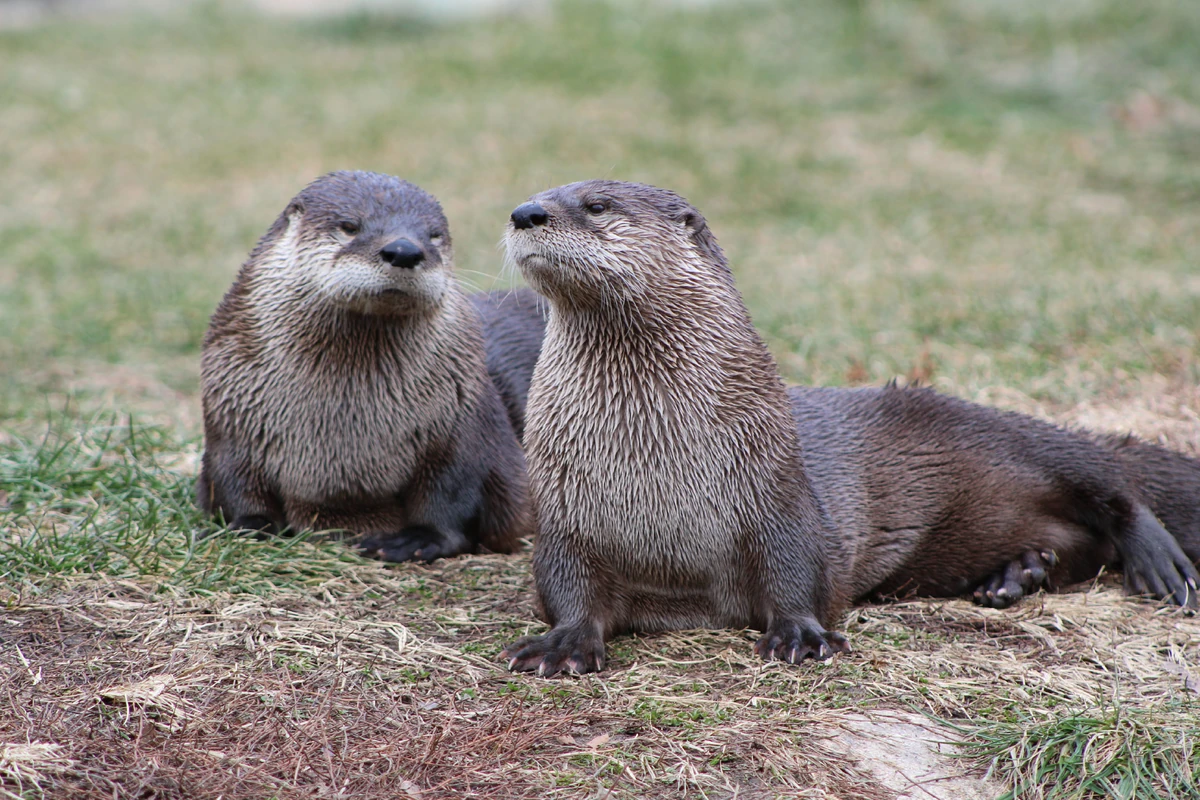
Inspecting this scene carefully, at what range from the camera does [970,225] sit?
7254 millimetres

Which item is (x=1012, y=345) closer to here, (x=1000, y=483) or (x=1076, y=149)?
(x=1000, y=483)

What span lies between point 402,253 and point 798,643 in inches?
53.7

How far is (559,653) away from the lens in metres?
2.81

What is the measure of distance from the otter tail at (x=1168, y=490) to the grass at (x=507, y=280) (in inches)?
17.6

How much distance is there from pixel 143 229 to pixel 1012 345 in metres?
4.95

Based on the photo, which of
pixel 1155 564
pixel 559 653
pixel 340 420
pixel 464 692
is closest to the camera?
pixel 464 692

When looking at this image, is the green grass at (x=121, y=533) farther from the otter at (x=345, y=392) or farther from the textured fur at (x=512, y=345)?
the textured fur at (x=512, y=345)

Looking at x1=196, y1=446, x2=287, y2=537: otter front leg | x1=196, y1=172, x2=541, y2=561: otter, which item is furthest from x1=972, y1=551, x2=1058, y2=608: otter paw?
x1=196, y1=446, x2=287, y2=537: otter front leg

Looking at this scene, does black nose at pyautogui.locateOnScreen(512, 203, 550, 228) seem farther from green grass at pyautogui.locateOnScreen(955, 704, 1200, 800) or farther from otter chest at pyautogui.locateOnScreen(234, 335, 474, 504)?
green grass at pyautogui.locateOnScreen(955, 704, 1200, 800)

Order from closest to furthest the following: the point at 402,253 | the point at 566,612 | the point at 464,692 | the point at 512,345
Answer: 1. the point at 464,692
2. the point at 566,612
3. the point at 402,253
4. the point at 512,345

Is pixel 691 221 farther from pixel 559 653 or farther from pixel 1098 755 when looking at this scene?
pixel 1098 755

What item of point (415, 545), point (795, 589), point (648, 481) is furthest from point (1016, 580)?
point (415, 545)

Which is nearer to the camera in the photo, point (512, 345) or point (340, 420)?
point (340, 420)

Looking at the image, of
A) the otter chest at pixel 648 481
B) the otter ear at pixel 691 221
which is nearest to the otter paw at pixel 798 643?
the otter chest at pixel 648 481
